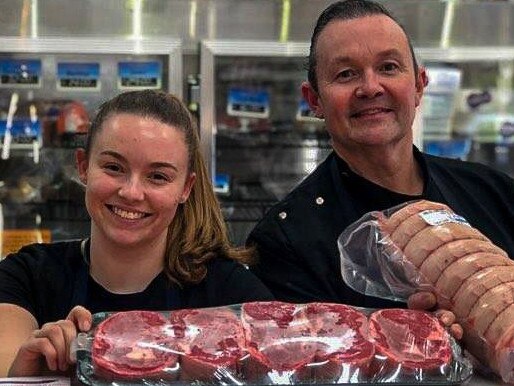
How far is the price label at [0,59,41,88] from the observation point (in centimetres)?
318

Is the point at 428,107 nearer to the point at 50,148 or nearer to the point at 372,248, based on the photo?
the point at 50,148

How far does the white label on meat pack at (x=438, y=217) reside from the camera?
1.23 meters

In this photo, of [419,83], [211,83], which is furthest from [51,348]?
[211,83]

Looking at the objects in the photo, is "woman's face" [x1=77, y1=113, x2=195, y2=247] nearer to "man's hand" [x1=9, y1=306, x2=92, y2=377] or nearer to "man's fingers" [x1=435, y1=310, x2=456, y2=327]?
"man's hand" [x1=9, y1=306, x2=92, y2=377]

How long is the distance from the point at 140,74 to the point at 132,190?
200 centimetres

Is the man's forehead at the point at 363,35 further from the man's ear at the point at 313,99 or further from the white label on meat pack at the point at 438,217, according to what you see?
the white label on meat pack at the point at 438,217

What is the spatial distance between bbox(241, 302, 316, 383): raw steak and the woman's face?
Answer: 0.35 m

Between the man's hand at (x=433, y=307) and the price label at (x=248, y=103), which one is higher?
the man's hand at (x=433, y=307)

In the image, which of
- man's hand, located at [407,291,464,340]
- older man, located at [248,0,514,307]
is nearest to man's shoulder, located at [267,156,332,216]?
older man, located at [248,0,514,307]

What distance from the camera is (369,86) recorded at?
61.4 inches

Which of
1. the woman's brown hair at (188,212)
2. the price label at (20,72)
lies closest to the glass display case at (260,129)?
the price label at (20,72)

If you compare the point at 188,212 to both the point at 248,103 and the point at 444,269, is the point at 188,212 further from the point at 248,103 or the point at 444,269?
the point at 248,103

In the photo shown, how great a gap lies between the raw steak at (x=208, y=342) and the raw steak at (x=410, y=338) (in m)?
0.19

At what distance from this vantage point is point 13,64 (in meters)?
3.18
